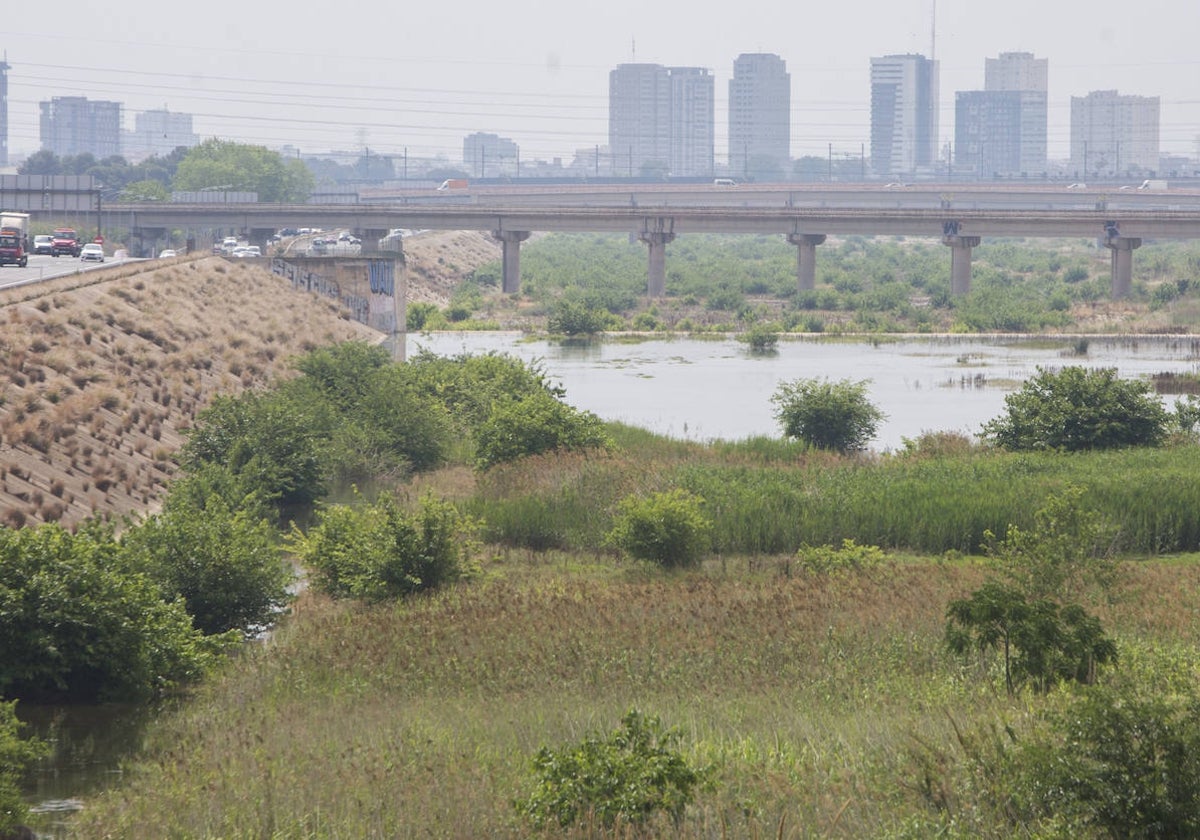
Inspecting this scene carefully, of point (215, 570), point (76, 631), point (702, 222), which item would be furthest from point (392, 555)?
point (702, 222)

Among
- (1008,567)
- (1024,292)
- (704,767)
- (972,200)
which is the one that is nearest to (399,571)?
(1008,567)

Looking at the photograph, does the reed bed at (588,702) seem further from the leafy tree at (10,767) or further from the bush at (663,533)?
the bush at (663,533)

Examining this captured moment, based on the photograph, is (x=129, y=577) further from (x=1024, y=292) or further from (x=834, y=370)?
(x=1024, y=292)

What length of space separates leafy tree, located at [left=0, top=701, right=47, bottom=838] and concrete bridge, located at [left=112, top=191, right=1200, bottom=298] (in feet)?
314

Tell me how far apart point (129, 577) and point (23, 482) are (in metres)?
12.3

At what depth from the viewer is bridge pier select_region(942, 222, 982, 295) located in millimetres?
109562

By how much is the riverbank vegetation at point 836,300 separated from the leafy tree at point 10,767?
255 ft

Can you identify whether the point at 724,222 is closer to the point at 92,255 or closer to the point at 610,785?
the point at 92,255

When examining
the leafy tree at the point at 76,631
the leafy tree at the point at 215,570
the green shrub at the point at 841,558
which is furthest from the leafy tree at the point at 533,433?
the leafy tree at the point at 76,631

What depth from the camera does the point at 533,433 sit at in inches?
1389

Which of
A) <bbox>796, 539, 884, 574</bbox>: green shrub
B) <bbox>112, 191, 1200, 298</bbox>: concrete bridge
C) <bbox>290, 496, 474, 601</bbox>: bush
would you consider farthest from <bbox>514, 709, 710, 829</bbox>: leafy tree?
<bbox>112, 191, 1200, 298</bbox>: concrete bridge

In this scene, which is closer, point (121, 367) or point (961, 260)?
point (121, 367)

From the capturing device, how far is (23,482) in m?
30.9

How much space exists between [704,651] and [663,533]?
7582mm
